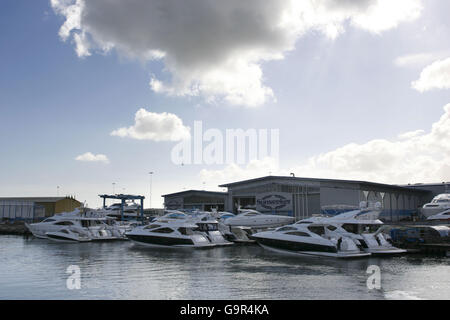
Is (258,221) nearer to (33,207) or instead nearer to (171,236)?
(171,236)

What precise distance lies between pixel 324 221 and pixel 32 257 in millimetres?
21301

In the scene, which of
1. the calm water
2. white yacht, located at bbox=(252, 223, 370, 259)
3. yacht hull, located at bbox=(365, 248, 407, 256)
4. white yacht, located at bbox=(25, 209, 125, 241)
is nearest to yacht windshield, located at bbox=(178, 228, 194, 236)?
A: the calm water

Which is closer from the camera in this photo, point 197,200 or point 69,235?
point 69,235

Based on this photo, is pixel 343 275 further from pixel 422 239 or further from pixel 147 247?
pixel 147 247

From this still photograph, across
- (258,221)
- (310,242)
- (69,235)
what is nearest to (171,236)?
(310,242)

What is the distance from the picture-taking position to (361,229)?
29.5 m

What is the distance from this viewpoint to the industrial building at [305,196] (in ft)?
175

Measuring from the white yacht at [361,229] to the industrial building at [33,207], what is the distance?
210ft

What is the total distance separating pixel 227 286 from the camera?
1714 centimetres

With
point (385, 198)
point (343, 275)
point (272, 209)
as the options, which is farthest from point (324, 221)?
point (385, 198)

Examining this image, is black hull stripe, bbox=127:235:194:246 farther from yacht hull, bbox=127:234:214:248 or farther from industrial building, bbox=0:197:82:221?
industrial building, bbox=0:197:82:221

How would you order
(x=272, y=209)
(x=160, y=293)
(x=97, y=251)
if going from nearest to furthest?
(x=160, y=293) < (x=97, y=251) < (x=272, y=209)

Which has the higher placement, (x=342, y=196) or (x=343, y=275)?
(x=342, y=196)

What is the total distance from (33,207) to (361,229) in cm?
6695
